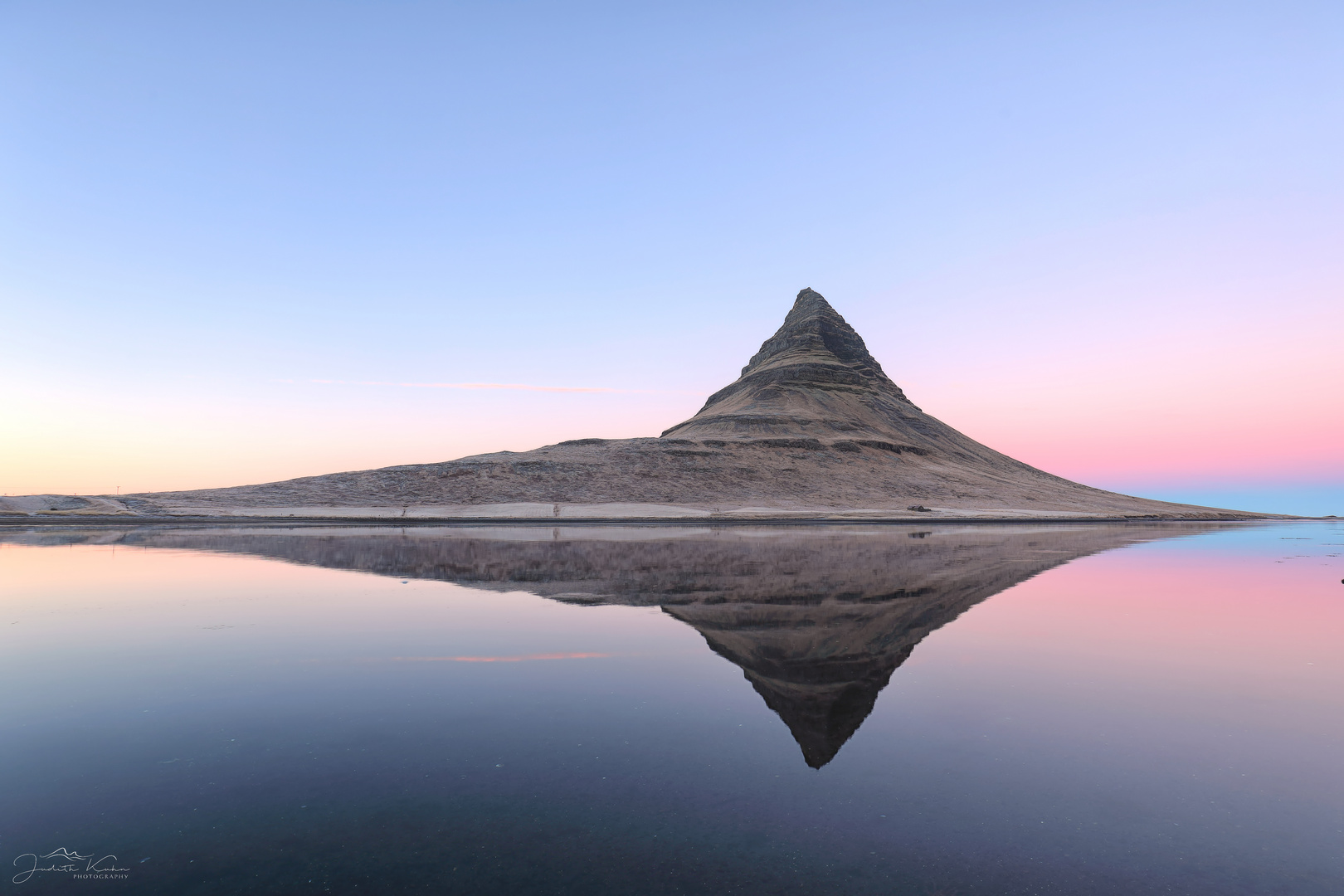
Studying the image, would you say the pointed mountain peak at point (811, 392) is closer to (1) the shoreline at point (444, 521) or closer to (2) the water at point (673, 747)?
(1) the shoreline at point (444, 521)

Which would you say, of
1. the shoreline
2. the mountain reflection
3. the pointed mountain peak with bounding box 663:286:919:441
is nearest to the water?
the mountain reflection

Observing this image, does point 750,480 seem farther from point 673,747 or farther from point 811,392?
point 673,747

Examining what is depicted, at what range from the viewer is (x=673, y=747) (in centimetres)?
711

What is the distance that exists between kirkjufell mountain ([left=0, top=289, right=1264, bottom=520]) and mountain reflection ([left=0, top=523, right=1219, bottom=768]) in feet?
96.0

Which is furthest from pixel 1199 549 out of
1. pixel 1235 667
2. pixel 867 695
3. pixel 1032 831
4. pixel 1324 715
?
pixel 1032 831

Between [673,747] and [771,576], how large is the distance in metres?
15.6

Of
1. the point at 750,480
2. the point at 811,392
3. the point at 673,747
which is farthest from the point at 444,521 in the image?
the point at 811,392

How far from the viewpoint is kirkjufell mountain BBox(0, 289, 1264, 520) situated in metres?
79.6

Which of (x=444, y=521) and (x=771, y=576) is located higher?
(x=771, y=576)

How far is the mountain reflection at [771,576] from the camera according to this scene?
9891 millimetres

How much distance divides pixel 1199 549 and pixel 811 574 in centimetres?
2911

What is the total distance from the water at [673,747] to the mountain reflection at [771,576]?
16 centimetres

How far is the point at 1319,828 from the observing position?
216 inches

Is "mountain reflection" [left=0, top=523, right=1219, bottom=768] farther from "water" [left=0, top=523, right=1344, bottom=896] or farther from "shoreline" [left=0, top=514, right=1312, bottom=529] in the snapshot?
"shoreline" [left=0, top=514, right=1312, bottom=529]
